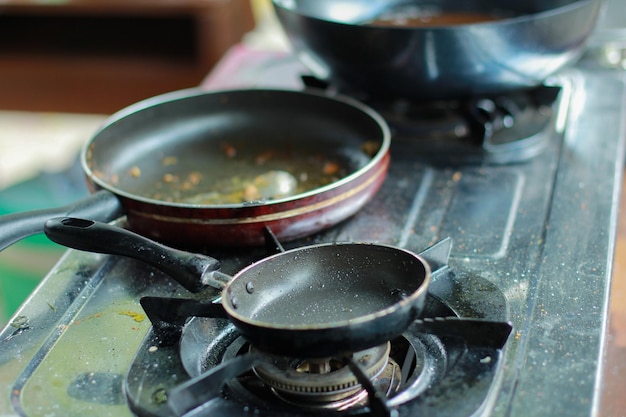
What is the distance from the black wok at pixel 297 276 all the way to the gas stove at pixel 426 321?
0.04m

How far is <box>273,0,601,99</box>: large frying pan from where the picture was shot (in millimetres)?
951

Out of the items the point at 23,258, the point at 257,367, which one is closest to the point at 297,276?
the point at 257,367

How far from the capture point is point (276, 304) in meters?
0.67

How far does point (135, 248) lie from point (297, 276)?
16 cm

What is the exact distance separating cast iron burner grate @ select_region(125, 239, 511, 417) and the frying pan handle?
0.16m

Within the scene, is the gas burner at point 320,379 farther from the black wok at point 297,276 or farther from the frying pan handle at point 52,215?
the frying pan handle at point 52,215

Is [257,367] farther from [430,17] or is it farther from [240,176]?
[430,17]

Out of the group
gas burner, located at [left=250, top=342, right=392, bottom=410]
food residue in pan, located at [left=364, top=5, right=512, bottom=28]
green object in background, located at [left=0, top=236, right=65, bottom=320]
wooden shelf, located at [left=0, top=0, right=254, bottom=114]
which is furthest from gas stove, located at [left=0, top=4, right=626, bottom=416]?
wooden shelf, located at [left=0, top=0, right=254, bottom=114]

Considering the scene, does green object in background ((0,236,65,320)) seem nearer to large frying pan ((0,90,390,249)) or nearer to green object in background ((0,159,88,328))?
green object in background ((0,159,88,328))

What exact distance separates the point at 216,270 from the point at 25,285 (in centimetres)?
105

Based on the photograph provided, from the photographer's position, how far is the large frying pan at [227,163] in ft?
2.65

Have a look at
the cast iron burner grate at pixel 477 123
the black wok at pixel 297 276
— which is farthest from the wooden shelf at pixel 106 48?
the black wok at pixel 297 276

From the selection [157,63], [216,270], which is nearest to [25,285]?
[216,270]

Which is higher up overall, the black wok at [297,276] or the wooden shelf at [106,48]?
the black wok at [297,276]
